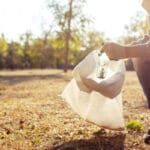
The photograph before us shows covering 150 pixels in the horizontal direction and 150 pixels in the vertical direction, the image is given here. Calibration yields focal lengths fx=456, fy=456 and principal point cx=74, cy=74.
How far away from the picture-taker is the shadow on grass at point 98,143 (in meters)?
3.69

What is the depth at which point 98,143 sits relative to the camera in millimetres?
3820

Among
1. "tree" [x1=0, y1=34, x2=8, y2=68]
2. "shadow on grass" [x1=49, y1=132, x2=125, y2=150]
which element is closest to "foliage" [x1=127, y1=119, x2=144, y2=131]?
"shadow on grass" [x1=49, y1=132, x2=125, y2=150]

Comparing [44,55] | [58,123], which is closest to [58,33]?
[44,55]

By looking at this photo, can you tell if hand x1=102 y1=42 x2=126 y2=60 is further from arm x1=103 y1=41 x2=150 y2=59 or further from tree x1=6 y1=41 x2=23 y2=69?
tree x1=6 y1=41 x2=23 y2=69

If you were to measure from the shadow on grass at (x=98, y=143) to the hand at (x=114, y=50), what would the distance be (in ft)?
2.61

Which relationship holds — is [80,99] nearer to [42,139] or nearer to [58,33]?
Answer: [42,139]

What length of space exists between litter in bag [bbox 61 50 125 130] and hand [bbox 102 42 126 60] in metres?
0.40

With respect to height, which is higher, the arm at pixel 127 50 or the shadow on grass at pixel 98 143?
the arm at pixel 127 50

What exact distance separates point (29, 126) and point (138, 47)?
6.31 ft

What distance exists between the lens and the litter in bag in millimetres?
3773

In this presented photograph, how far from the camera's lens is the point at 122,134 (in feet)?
13.7

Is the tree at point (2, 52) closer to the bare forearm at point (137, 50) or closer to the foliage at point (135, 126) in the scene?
the foliage at point (135, 126)

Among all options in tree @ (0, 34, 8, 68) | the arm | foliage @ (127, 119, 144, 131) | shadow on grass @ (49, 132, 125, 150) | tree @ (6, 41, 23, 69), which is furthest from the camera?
tree @ (6, 41, 23, 69)

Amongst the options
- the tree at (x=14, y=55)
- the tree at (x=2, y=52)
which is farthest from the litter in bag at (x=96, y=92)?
the tree at (x=14, y=55)
